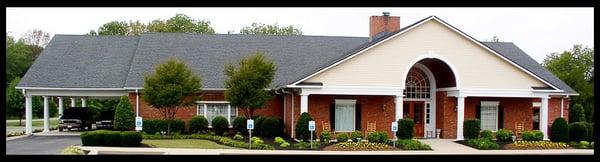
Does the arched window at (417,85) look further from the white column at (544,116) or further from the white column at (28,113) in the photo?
the white column at (28,113)

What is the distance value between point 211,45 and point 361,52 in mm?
9293

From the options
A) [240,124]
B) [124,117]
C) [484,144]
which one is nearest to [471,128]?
[484,144]

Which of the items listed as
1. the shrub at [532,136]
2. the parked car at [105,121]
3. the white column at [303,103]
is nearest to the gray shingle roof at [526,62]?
the shrub at [532,136]

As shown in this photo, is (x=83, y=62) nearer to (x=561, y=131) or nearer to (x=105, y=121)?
(x=105, y=121)

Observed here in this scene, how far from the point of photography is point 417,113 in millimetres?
26094

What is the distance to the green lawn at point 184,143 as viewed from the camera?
20125mm

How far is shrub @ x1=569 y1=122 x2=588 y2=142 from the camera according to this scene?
23.6m

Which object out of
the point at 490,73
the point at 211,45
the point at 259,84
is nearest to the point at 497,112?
the point at 490,73

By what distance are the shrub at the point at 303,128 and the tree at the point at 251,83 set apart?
2.00m

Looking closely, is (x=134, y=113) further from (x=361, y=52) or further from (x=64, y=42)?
(x=361, y=52)

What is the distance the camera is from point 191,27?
5528cm

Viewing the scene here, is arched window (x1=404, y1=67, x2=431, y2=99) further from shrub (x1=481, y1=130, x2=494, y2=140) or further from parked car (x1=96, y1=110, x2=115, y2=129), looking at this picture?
parked car (x1=96, y1=110, x2=115, y2=129)

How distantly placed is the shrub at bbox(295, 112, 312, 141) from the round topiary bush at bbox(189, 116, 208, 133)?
15.7ft

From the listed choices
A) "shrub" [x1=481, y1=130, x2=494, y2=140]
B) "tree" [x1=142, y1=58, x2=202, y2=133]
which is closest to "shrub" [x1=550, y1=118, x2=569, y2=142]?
"shrub" [x1=481, y1=130, x2=494, y2=140]
